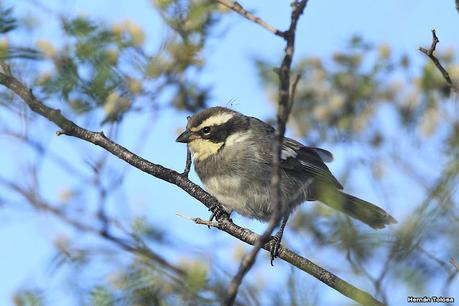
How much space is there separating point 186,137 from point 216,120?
313 mm

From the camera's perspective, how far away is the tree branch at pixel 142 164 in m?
3.66

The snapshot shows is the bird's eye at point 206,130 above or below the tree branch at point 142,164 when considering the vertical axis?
above

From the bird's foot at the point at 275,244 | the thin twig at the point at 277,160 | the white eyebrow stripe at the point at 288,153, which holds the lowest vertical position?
the thin twig at the point at 277,160

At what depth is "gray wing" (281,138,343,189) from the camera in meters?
5.89

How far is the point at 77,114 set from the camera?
4.37m

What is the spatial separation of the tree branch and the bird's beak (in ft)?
2.95

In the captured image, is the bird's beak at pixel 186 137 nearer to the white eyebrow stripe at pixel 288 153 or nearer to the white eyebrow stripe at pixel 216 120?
the white eyebrow stripe at pixel 216 120

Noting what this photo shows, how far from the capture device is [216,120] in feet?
18.9

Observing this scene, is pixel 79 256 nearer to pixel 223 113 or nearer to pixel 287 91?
pixel 287 91

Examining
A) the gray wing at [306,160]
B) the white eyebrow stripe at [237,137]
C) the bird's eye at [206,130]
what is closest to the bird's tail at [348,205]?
the gray wing at [306,160]

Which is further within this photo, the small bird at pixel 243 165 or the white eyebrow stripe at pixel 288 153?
the white eyebrow stripe at pixel 288 153

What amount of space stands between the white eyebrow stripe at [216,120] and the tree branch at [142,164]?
100 centimetres

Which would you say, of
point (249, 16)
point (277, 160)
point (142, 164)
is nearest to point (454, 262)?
point (277, 160)

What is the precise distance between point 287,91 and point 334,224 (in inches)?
30.1
